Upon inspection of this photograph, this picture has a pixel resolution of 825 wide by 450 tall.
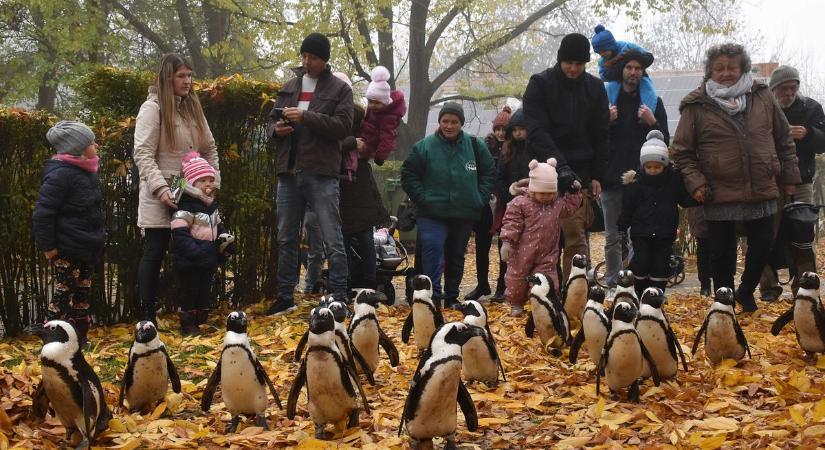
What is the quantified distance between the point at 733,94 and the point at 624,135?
156cm

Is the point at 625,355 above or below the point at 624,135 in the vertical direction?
below

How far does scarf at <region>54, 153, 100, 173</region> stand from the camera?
609 centimetres

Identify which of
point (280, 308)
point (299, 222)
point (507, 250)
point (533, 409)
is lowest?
point (533, 409)

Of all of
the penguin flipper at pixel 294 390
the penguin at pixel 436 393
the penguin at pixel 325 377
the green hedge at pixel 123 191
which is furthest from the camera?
the green hedge at pixel 123 191

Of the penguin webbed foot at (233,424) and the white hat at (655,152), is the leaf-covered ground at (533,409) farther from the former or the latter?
the white hat at (655,152)

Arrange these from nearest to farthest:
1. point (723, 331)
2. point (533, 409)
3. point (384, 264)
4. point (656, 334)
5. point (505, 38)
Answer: point (533, 409) < point (656, 334) < point (723, 331) < point (384, 264) < point (505, 38)

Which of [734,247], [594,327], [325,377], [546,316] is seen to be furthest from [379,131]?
[325,377]

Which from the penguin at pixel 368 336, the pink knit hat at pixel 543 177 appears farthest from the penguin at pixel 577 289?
the penguin at pixel 368 336

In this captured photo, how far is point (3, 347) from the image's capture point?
6297 mm

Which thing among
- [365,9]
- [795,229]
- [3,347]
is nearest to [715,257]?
[795,229]

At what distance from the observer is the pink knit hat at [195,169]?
654 cm

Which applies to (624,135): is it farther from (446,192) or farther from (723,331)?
(723,331)

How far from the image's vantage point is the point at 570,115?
23.7 ft

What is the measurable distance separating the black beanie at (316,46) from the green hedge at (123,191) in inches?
32.9
